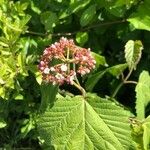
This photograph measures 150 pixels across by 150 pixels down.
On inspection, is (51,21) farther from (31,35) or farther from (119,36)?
(119,36)

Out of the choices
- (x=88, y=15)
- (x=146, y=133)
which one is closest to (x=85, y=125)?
(x=146, y=133)

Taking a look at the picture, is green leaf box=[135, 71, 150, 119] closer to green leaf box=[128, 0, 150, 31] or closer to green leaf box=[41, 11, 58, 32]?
green leaf box=[128, 0, 150, 31]

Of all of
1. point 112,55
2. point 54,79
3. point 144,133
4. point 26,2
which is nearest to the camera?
point 54,79

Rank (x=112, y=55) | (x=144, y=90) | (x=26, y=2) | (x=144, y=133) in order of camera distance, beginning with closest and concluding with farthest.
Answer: (x=144, y=133) < (x=144, y=90) < (x=26, y=2) < (x=112, y=55)

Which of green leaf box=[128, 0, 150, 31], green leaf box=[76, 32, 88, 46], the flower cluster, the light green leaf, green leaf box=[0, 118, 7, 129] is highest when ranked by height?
the light green leaf

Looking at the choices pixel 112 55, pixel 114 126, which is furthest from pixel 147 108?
pixel 114 126

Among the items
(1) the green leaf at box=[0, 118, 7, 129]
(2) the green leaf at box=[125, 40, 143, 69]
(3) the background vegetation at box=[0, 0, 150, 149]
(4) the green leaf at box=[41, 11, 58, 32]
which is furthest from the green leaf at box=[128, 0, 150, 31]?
(1) the green leaf at box=[0, 118, 7, 129]

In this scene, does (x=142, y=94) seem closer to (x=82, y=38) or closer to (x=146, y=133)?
(x=146, y=133)
